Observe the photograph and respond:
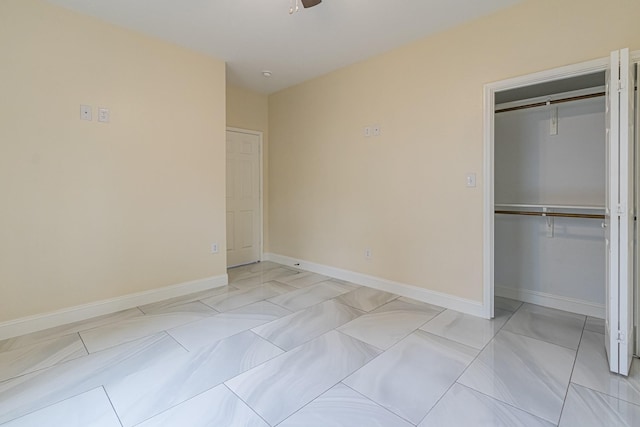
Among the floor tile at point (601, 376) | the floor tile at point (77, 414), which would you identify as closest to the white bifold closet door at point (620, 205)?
the floor tile at point (601, 376)

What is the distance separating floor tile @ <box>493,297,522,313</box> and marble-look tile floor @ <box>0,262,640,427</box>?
4 cm

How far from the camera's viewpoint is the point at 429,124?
10.3 feet

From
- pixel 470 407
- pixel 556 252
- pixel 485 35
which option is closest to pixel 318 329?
pixel 470 407

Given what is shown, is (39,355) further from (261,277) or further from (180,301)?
(261,277)

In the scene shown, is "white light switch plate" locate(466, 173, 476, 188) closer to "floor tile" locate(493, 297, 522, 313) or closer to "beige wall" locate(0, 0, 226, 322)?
"floor tile" locate(493, 297, 522, 313)

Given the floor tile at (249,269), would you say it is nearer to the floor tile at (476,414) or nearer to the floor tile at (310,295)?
the floor tile at (310,295)

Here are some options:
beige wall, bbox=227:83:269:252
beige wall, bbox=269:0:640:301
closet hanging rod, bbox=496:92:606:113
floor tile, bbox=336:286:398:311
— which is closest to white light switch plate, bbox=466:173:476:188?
beige wall, bbox=269:0:640:301

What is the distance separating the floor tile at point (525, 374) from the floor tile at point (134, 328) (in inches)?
90.4

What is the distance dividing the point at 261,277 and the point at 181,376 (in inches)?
89.1

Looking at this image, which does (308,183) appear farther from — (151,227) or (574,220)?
(574,220)

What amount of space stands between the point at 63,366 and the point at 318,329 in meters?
1.79

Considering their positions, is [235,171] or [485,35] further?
[235,171]

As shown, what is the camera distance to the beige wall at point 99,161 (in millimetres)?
2457

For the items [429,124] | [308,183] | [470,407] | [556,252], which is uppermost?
[429,124]
